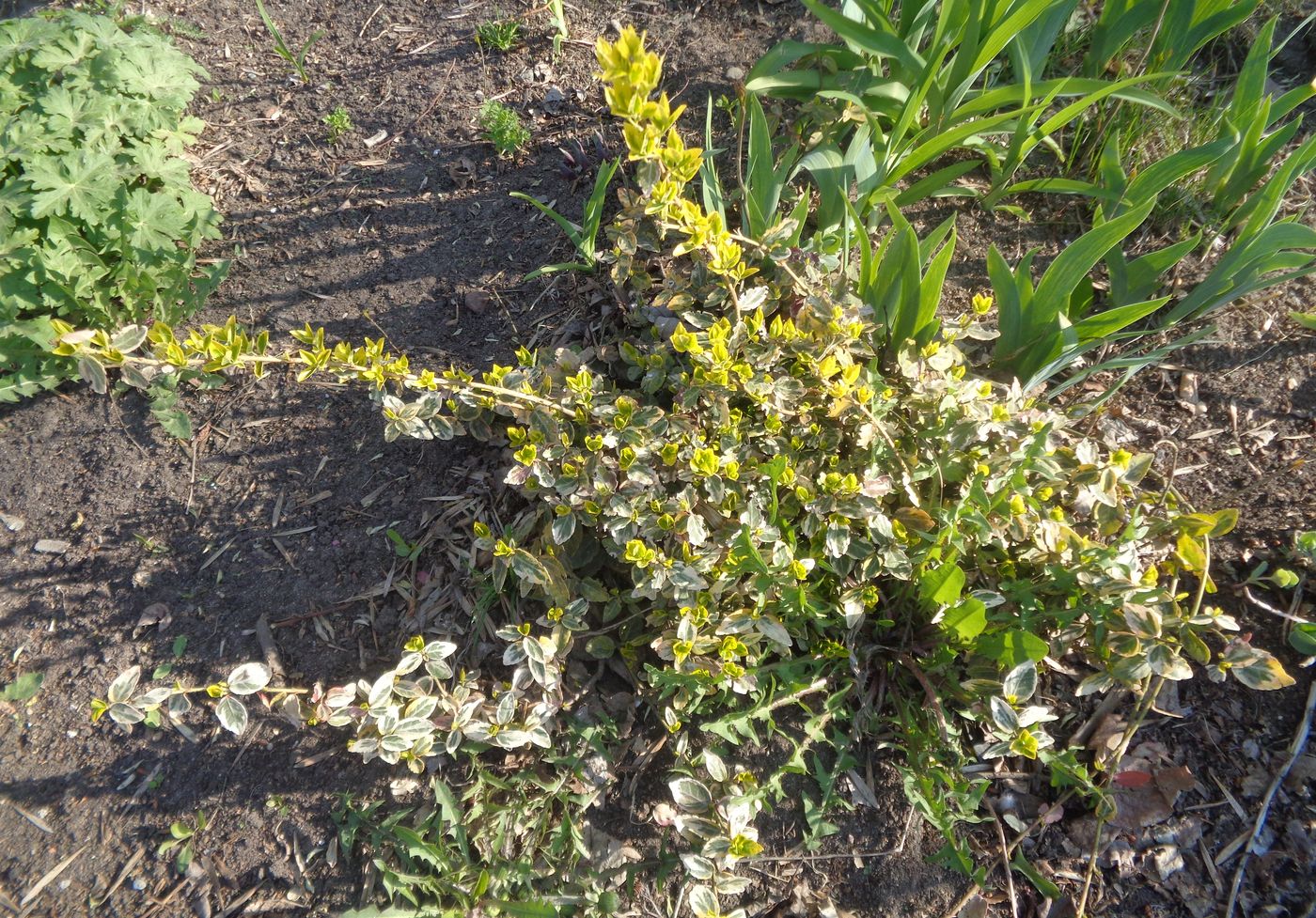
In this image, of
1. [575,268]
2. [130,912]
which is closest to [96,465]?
[130,912]

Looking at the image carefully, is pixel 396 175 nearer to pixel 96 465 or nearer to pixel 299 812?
pixel 96 465

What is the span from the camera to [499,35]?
107 inches

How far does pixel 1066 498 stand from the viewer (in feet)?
5.95

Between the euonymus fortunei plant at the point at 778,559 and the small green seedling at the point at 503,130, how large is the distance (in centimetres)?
81

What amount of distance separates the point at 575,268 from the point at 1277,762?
232cm

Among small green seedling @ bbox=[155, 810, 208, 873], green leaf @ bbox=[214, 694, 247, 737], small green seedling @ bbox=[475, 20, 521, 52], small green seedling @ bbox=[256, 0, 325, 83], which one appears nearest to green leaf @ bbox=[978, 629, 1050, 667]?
green leaf @ bbox=[214, 694, 247, 737]

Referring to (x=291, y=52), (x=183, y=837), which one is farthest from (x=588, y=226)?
(x=183, y=837)

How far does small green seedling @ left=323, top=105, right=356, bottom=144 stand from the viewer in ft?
8.51

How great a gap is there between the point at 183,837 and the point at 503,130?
230 centimetres

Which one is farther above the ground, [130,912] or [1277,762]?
[1277,762]

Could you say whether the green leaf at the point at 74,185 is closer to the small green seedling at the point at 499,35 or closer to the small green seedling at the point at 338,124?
the small green seedling at the point at 338,124

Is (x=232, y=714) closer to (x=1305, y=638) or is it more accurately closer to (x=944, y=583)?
(x=944, y=583)

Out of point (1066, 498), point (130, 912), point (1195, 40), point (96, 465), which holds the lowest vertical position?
point (130, 912)

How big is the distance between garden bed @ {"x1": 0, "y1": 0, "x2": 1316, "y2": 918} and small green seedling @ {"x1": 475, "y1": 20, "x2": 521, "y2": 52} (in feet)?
0.15
